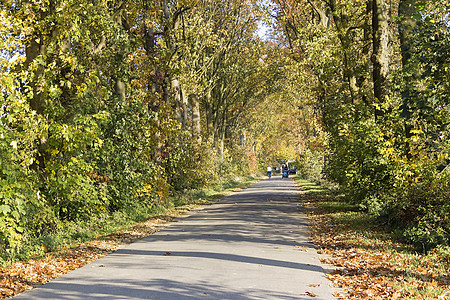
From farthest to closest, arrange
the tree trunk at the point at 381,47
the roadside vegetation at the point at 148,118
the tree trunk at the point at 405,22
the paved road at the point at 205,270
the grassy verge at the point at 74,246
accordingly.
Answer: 1. the tree trunk at the point at 381,47
2. the tree trunk at the point at 405,22
3. the roadside vegetation at the point at 148,118
4. the grassy verge at the point at 74,246
5. the paved road at the point at 205,270

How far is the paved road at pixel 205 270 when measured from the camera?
7627 millimetres

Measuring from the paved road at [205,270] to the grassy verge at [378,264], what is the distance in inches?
18.7

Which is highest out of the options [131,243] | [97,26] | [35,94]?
[97,26]

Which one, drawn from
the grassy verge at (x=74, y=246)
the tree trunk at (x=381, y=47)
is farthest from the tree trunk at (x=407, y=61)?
the grassy verge at (x=74, y=246)

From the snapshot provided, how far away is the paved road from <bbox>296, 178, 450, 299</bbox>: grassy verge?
18.7 inches

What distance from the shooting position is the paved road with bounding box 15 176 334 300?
7627 mm

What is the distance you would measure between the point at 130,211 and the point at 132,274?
10.2 m

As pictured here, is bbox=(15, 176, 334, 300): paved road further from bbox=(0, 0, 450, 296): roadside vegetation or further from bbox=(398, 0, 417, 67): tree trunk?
bbox=(398, 0, 417, 67): tree trunk

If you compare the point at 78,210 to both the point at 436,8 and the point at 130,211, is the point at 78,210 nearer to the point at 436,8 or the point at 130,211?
the point at 130,211

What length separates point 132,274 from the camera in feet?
29.8

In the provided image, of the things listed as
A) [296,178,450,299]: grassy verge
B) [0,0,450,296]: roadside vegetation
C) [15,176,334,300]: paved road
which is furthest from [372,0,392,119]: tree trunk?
[15,176,334,300]: paved road

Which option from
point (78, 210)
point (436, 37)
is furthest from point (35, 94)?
point (436, 37)

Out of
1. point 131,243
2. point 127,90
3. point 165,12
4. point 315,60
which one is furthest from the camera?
point 165,12

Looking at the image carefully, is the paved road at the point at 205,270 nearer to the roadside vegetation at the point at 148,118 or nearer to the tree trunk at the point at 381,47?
the roadside vegetation at the point at 148,118
